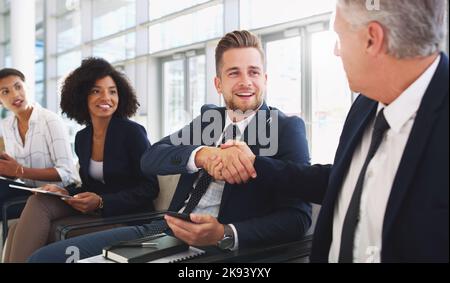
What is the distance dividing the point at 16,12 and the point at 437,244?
8.65 m

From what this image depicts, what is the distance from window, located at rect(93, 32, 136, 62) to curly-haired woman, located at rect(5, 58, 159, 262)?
24.6ft

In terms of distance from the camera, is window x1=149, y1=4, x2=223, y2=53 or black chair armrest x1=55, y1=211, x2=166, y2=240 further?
window x1=149, y1=4, x2=223, y2=53

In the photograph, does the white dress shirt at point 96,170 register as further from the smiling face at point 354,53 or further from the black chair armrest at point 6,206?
Result: the smiling face at point 354,53

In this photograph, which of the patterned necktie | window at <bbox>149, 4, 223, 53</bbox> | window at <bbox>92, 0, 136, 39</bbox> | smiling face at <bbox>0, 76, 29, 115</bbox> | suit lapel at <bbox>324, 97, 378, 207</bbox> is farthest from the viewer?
window at <bbox>92, 0, 136, 39</bbox>

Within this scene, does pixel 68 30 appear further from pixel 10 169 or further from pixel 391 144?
pixel 391 144

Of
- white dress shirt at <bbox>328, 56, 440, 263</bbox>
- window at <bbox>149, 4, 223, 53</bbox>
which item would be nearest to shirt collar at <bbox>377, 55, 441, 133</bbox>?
white dress shirt at <bbox>328, 56, 440, 263</bbox>

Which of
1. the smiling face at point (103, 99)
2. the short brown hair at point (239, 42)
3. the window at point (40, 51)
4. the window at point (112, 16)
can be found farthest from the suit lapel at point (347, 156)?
the window at point (40, 51)

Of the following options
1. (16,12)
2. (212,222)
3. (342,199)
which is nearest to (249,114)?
(212,222)

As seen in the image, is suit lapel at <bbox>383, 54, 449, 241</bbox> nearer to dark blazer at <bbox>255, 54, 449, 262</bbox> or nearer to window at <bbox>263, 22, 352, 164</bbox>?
dark blazer at <bbox>255, 54, 449, 262</bbox>

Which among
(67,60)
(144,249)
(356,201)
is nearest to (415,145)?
(356,201)

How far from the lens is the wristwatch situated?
1.37 m

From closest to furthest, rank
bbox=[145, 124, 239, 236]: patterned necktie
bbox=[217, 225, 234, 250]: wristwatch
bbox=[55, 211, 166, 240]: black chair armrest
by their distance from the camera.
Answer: bbox=[217, 225, 234, 250]: wristwatch < bbox=[145, 124, 239, 236]: patterned necktie < bbox=[55, 211, 166, 240]: black chair armrest
